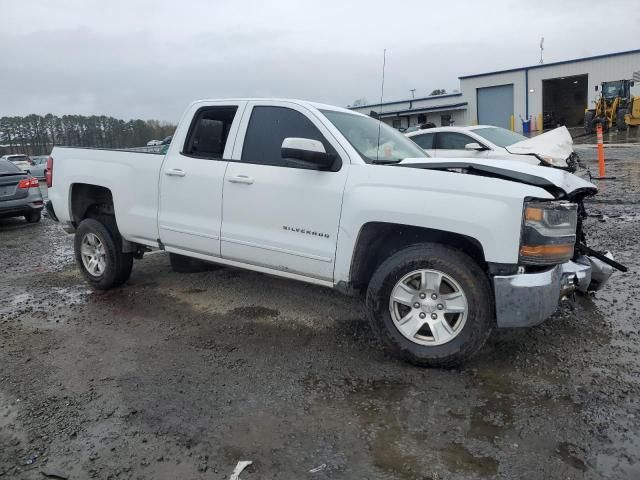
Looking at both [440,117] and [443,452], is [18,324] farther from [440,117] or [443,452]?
[440,117]

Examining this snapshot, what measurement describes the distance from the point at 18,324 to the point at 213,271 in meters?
2.18

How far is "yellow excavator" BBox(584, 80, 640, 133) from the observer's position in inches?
1211

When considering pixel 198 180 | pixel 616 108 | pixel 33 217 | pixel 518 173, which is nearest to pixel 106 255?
pixel 198 180

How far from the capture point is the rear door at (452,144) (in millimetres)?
10477

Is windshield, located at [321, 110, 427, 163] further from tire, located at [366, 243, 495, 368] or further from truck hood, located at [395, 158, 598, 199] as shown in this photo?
tire, located at [366, 243, 495, 368]

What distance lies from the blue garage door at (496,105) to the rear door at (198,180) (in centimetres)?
4024

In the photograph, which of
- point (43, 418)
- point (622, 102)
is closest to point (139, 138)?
point (43, 418)

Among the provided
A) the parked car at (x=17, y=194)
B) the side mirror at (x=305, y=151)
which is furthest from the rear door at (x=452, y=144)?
the parked car at (x=17, y=194)

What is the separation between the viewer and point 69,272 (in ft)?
22.8

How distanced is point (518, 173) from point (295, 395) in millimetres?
2082

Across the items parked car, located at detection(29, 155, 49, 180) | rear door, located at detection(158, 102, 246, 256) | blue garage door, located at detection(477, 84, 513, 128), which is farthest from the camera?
blue garage door, located at detection(477, 84, 513, 128)

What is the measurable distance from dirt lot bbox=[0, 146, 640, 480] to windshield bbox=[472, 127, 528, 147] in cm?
564

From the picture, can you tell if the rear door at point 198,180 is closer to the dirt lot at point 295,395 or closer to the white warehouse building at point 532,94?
the dirt lot at point 295,395

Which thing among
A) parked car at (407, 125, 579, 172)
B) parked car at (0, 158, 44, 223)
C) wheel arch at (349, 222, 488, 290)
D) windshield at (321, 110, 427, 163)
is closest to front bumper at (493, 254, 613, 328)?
wheel arch at (349, 222, 488, 290)
